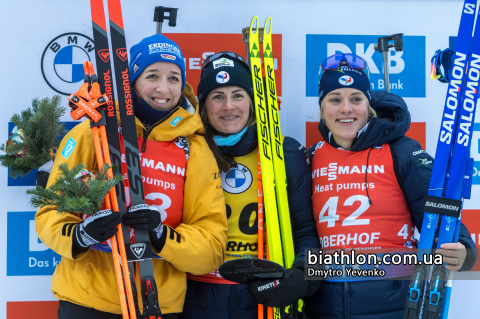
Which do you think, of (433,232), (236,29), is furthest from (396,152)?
(236,29)

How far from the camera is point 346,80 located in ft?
6.38

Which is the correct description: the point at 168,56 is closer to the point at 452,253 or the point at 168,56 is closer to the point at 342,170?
the point at 342,170

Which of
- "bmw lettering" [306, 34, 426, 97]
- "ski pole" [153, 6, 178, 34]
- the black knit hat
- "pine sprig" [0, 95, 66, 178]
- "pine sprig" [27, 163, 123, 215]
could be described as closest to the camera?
"pine sprig" [27, 163, 123, 215]

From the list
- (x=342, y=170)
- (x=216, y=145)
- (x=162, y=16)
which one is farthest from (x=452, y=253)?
(x=162, y=16)

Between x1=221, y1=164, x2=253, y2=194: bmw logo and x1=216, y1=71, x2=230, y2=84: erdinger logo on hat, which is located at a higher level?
x1=216, y1=71, x2=230, y2=84: erdinger logo on hat

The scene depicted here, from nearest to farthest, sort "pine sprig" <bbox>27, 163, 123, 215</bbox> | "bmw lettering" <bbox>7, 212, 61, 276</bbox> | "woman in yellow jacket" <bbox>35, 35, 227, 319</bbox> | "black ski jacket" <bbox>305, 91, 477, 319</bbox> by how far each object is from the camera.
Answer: "pine sprig" <bbox>27, 163, 123, 215</bbox>
"woman in yellow jacket" <bbox>35, 35, 227, 319</bbox>
"black ski jacket" <bbox>305, 91, 477, 319</bbox>
"bmw lettering" <bbox>7, 212, 61, 276</bbox>

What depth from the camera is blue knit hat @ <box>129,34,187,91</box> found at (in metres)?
1.81

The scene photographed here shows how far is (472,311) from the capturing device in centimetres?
253

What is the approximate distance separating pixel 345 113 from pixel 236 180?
0.64 m

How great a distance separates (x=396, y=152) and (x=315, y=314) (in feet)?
2.89

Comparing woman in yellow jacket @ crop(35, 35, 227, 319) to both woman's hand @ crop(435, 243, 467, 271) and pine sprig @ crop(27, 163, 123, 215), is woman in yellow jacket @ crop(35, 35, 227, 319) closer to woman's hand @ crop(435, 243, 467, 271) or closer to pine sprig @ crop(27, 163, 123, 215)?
pine sprig @ crop(27, 163, 123, 215)

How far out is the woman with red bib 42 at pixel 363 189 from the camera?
1.79m

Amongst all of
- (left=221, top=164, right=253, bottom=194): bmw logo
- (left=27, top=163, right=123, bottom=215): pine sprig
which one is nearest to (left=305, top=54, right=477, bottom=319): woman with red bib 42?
(left=221, top=164, right=253, bottom=194): bmw logo

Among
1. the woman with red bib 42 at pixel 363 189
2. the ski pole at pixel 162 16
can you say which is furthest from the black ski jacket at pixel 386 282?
the ski pole at pixel 162 16
